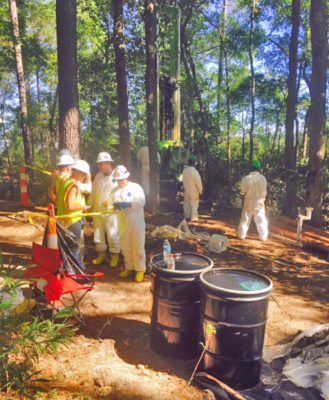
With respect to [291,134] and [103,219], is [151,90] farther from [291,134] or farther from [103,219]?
[291,134]

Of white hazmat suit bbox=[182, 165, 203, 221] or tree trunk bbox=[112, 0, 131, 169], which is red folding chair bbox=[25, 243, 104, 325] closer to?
white hazmat suit bbox=[182, 165, 203, 221]

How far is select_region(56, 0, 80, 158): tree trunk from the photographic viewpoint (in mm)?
7492

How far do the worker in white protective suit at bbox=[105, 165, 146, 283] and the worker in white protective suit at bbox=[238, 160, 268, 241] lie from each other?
11.7ft

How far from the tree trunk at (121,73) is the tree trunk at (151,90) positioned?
0.62 metres

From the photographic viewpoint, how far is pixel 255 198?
8.87m

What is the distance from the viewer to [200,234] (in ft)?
29.0

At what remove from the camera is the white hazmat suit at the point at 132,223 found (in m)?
5.96

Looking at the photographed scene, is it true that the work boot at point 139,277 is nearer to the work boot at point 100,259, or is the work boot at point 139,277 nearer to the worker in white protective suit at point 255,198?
the work boot at point 100,259

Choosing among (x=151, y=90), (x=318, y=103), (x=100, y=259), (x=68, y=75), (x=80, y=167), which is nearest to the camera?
(x=80, y=167)

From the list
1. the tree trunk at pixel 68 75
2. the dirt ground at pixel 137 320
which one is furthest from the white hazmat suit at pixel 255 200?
the tree trunk at pixel 68 75

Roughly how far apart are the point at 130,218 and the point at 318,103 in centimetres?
664

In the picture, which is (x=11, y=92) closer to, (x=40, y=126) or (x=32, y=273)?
(x=40, y=126)

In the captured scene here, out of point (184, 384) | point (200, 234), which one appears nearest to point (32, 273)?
point (184, 384)

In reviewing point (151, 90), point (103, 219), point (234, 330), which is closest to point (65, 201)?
point (103, 219)
